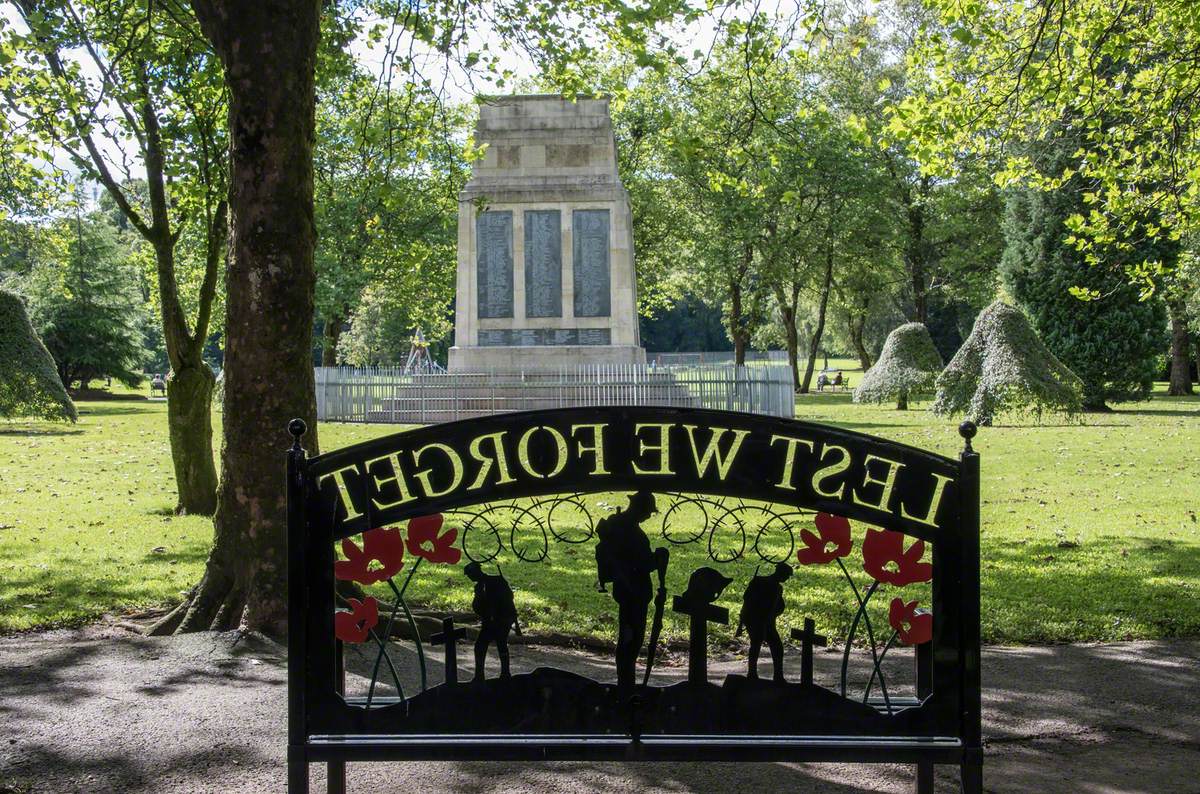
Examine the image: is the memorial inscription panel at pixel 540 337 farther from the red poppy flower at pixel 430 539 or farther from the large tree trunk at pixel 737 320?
the red poppy flower at pixel 430 539

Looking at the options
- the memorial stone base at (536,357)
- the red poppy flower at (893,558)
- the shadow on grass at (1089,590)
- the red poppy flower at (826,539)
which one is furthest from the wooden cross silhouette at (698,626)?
the memorial stone base at (536,357)

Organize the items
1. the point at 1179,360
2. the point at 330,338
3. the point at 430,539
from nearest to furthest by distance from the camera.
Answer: the point at 430,539
the point at 1179,360
the point at 330,338

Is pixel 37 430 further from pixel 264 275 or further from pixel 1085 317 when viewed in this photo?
pixel 1085 317

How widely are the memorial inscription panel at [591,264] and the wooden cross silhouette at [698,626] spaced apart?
23.5 meters

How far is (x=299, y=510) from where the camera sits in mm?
3242

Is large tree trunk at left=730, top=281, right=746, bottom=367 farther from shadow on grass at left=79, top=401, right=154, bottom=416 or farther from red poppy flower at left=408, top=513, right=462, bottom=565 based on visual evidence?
red poppy flower at left=408, top=513, right=462, bottom=565

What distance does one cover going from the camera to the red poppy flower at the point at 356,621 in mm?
3314

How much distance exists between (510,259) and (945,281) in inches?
1241

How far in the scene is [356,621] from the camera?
3.35 metres

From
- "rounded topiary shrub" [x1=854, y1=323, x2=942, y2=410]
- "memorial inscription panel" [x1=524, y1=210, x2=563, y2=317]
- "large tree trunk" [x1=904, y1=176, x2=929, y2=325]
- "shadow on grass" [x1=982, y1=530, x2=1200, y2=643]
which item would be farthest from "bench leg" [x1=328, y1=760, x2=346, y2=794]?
"large tree trunk" [x1=904, y1=176, x2=929, y2=325]

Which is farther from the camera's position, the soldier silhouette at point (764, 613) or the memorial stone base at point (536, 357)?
the memorial stone base at point (536, 357)

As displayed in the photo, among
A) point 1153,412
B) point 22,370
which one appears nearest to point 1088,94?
point 22,370

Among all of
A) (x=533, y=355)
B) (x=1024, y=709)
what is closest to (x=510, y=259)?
(x=533, y=355)

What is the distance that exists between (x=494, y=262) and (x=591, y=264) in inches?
94.4
